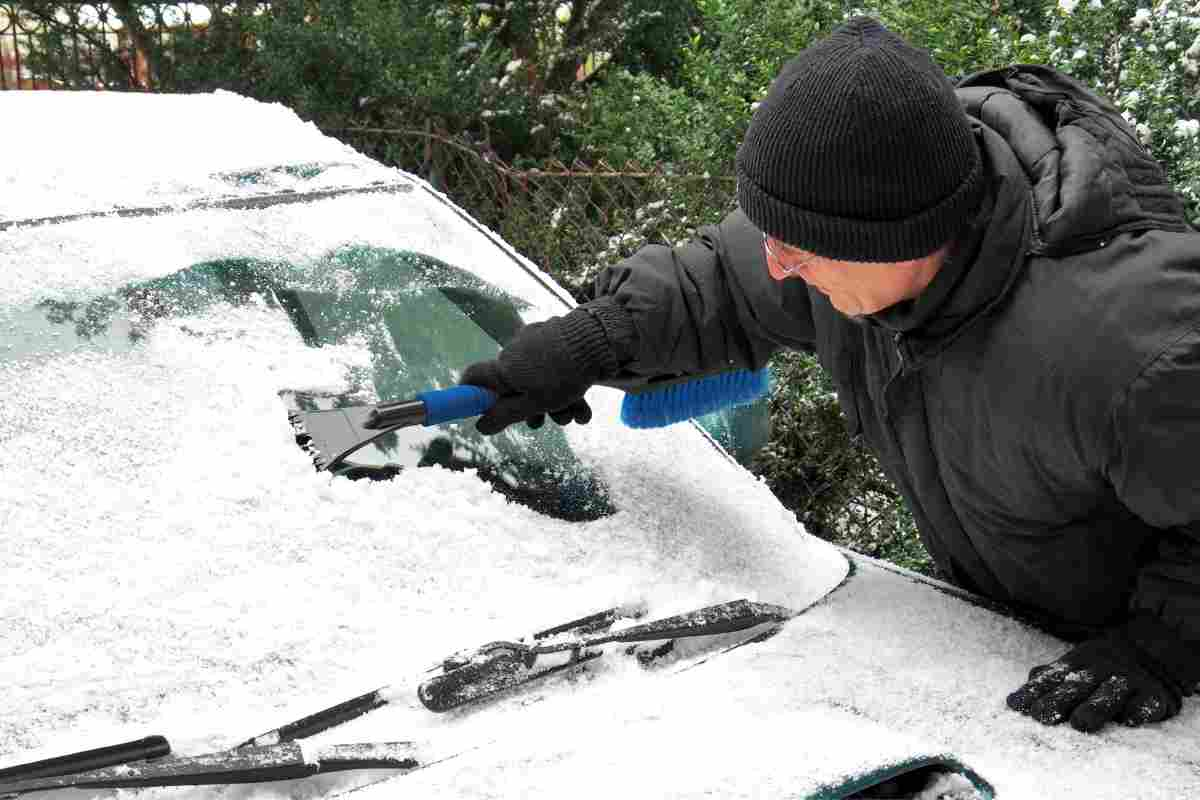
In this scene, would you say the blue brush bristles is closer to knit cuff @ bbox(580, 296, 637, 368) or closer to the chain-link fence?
knit cuff @ bbox(580, 296, 637, 368)

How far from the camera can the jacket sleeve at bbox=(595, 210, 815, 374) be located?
6.93ft

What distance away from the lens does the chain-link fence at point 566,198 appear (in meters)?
4.32

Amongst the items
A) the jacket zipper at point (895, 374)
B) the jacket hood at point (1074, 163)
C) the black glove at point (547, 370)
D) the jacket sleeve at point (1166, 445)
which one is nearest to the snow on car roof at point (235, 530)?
the black glove at point (547, 370)

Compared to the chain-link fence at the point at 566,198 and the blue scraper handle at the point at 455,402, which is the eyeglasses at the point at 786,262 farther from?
the chain-link fence at the point at 566,198

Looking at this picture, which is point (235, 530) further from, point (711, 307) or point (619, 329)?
point (711, 307)

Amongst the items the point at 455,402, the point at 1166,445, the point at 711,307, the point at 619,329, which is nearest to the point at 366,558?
the point at 455,402

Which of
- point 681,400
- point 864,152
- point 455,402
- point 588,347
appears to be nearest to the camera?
point 864,152

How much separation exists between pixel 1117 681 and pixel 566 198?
3556mm

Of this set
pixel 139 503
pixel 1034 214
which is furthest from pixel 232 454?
pixel 1034 214

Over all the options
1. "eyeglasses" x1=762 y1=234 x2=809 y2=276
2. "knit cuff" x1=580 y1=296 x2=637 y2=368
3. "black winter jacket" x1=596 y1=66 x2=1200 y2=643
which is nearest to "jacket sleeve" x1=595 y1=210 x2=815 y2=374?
"knit cuff" x1=580 y1=296 x2=637 y2=368

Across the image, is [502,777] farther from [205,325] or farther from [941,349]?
[205,325]

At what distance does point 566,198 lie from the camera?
16.0 feet

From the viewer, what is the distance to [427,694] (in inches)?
60.9

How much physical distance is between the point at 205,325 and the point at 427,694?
758 mm
